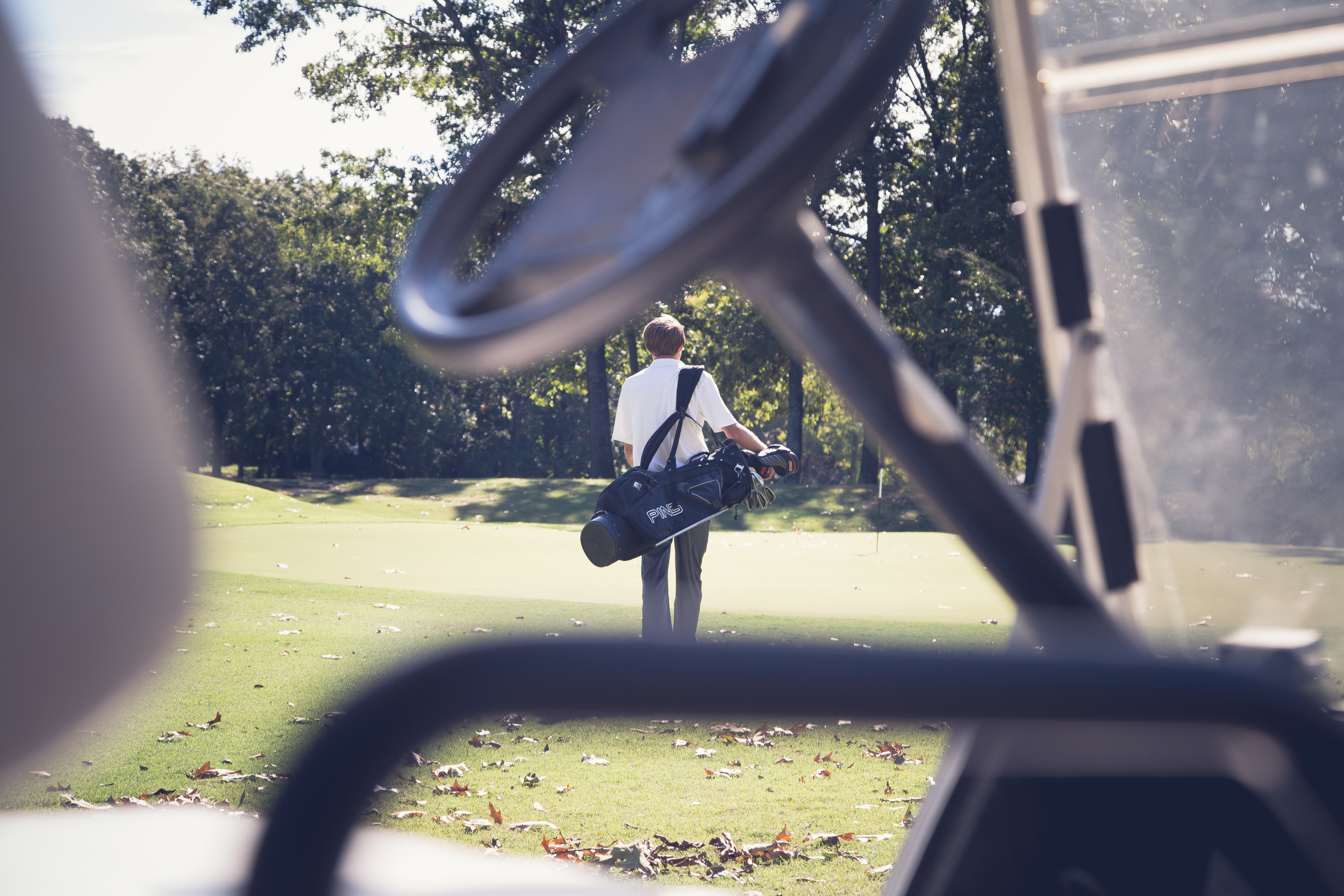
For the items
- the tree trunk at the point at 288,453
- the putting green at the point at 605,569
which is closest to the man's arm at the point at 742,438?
the putting green at the point at 605,569

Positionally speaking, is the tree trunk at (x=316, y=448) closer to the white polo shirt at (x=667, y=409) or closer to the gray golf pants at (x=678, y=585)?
the gray golf pants at (x=678, y=585)

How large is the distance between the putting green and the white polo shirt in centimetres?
262

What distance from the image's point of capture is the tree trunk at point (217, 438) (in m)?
41.7

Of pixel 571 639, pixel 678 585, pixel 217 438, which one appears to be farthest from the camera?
pixel 217 438

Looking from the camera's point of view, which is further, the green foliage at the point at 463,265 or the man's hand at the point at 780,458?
the green foliage at the point at 463,265

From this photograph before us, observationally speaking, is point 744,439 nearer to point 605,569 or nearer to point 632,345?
point 605,569

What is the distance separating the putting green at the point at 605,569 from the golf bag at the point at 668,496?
2.63m

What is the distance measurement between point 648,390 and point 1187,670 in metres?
4.67

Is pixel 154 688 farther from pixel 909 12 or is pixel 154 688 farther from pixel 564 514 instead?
pixel 564 514

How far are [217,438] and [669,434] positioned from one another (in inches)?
1653

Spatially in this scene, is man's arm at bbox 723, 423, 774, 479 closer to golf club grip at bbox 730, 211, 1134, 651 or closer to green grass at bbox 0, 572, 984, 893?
green grass at bbox 0, 572, 984, 893

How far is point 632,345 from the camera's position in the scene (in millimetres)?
33719

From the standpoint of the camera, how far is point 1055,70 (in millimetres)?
1207

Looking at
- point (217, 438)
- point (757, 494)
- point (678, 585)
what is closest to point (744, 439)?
point (757, 494)
